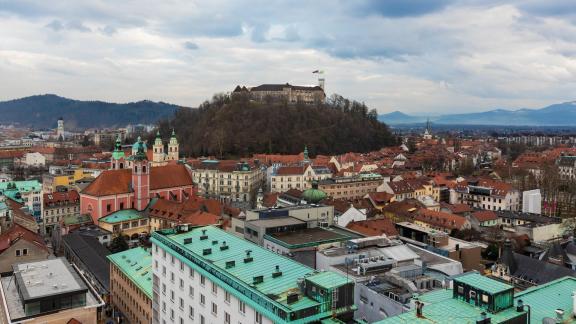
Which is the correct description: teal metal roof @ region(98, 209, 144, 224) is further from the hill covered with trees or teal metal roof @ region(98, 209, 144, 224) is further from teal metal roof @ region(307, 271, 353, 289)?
the hill covered with trees

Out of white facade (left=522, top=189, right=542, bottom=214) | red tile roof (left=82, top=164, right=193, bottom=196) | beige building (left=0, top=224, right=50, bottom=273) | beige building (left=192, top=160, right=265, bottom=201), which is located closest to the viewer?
beige building (left=0, top=224, right=50, bottom=273)

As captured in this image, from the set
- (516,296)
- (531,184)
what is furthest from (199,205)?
(531,184)

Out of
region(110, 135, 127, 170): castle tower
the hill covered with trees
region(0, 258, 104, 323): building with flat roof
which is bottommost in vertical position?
region(0, 258, 104, 323): building with flat roof

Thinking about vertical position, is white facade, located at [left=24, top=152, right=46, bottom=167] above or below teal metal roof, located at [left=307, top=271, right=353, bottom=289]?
below

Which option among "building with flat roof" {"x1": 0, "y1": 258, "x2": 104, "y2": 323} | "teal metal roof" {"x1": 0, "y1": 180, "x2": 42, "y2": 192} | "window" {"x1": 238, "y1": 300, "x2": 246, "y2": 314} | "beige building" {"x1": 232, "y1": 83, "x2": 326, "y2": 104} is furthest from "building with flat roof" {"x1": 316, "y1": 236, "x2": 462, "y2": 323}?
"beige building" {"x1": 232, "y1": 83, "x2": 326, "y2": 104}

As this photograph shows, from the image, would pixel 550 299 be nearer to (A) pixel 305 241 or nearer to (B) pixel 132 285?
(A) pixel 305 241

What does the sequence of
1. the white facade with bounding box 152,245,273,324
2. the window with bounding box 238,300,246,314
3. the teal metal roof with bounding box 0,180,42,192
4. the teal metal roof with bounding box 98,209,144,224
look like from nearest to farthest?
the window with bounding box 238,300,246,314, the white facade with bounding box 152,245,273,324, the teal metal roof with bounding box 98,209,144,224, the teal metal roof with bounding box 0,180,42,192
